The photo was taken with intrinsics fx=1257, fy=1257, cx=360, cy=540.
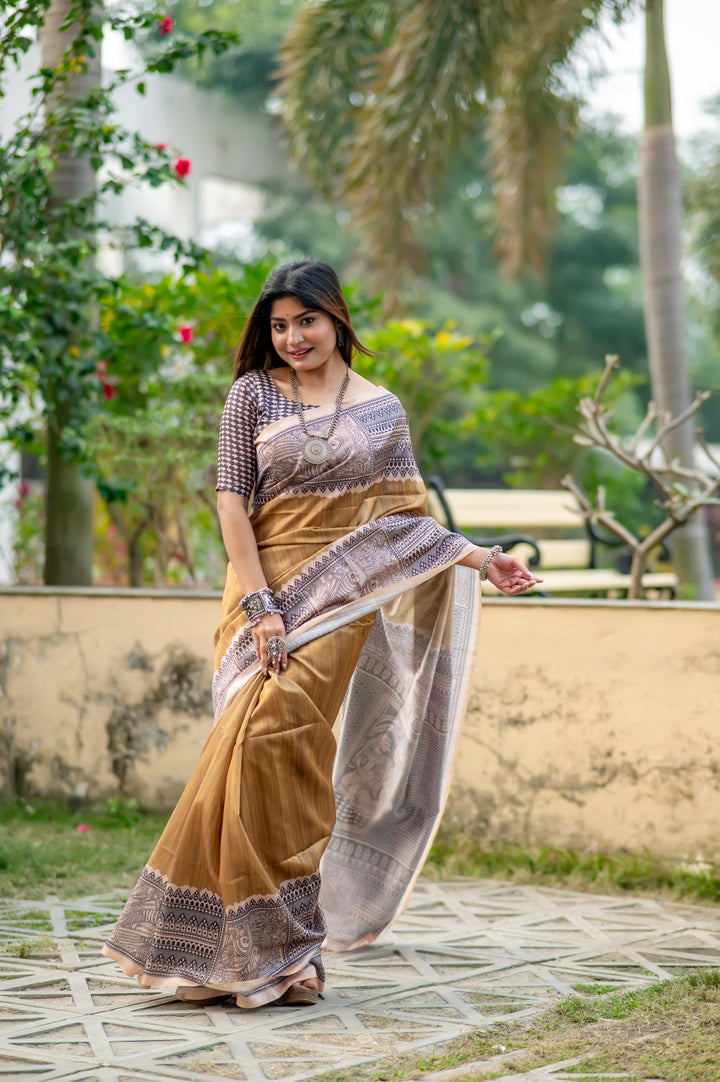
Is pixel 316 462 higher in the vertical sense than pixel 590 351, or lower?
lower

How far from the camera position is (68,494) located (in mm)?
6129

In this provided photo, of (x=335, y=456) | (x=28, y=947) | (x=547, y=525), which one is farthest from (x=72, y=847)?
(x=547, y=525)

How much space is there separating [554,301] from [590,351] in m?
1.22

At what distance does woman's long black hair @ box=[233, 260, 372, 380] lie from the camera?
3.27m

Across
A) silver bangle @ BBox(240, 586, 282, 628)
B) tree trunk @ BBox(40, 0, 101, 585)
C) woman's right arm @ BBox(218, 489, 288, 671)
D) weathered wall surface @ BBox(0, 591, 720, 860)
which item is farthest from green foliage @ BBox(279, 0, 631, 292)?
silver bangle @ BBox(240, 586, 282, 628)

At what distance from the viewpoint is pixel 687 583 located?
26.5 ft

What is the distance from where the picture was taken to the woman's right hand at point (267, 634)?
3.19 meters

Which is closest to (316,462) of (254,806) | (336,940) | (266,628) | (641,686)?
(266,628)

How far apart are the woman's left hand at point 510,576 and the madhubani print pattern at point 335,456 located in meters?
0.40

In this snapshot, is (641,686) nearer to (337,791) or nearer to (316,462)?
(337,791)

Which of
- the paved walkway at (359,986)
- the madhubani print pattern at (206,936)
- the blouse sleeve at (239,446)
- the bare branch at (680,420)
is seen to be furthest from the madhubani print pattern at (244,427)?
the bare branch at (680,420)

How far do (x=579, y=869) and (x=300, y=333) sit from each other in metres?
2.34

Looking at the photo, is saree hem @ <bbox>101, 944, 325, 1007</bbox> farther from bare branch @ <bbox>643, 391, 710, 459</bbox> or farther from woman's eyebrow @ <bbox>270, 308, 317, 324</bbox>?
bare branch @ <bbox>643, 391, 710, 459</bbox>

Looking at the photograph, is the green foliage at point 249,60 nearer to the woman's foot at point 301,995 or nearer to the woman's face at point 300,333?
the woman's face at point 300,333
